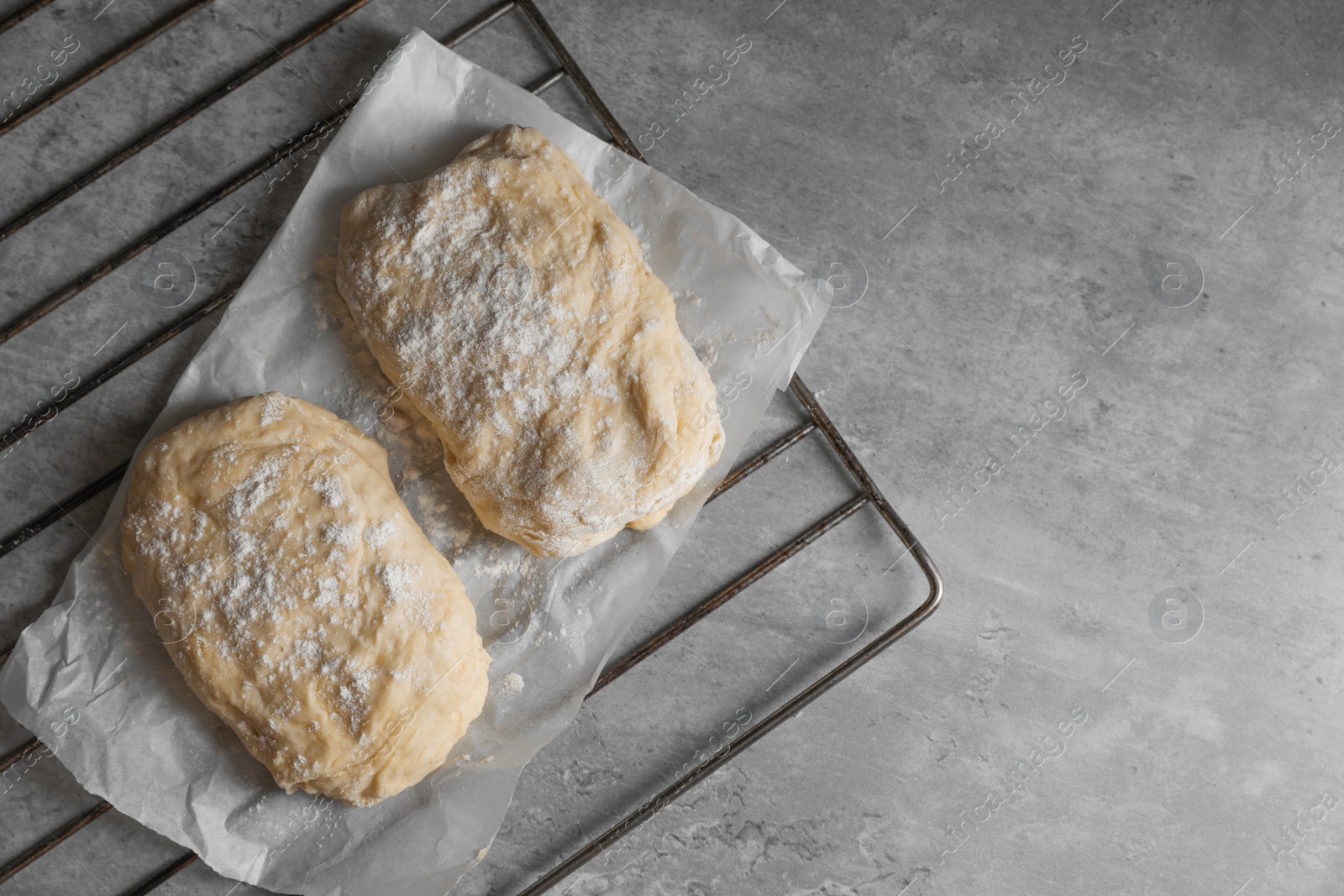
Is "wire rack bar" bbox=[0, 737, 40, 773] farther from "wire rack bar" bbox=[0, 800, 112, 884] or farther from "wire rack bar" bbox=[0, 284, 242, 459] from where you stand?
"wire rack bar" bbox=[0, 284, 242, 459]

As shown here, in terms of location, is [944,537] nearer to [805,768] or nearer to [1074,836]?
[805,768]

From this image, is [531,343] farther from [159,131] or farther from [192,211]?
[159,131]

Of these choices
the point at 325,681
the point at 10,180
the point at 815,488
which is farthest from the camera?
the point at 815,488

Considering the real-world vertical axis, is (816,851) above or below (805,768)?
below

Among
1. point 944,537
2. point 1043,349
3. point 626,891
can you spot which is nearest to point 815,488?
point 944,537

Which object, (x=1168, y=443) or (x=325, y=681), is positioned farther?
(x=1168, y=443)

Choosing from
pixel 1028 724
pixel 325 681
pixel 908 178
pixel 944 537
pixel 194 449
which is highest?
pixel 194 449

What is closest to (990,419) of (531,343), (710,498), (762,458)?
(762,458)
